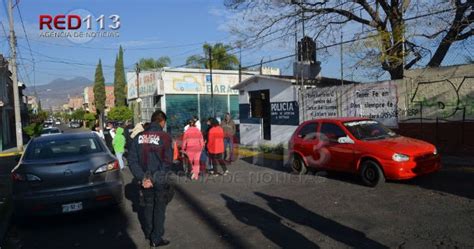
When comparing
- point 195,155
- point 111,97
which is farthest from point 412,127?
point 111,97

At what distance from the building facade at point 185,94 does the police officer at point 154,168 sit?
1075 inches

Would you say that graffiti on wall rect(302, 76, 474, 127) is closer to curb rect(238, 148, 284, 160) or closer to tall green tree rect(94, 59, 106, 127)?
curb rect(238, 148, 284, 160)

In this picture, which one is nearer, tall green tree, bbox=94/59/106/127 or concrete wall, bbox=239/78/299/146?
concrete wall, bbox=239/78/299/146

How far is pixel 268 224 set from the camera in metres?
6.33

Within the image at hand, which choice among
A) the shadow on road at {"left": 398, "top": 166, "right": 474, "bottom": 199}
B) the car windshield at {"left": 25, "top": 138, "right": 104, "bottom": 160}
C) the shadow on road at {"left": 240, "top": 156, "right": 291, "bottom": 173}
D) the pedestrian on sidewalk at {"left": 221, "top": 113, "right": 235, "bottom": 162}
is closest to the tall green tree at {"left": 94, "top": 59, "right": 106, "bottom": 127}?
the shadow on road at {"left": 240, "top": 156, "right": 291, "bottom": 173}

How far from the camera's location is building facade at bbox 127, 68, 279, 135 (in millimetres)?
34219

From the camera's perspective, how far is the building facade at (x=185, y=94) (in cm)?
3422

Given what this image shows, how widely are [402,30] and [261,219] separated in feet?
34.4

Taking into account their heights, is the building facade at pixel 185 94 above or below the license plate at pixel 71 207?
above

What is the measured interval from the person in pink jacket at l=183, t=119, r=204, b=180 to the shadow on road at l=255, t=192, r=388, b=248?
3.24m

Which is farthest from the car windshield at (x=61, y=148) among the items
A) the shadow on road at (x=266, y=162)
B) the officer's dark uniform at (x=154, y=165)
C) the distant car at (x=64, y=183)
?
the shadow on road at (x=266, y=162)

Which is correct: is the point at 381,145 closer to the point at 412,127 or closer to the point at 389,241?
the point at 389,241

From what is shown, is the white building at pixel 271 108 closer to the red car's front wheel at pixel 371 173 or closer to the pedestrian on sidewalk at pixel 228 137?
the pedestrian on sidewalk at pixel 228 137

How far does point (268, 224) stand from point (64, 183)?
3342mm
